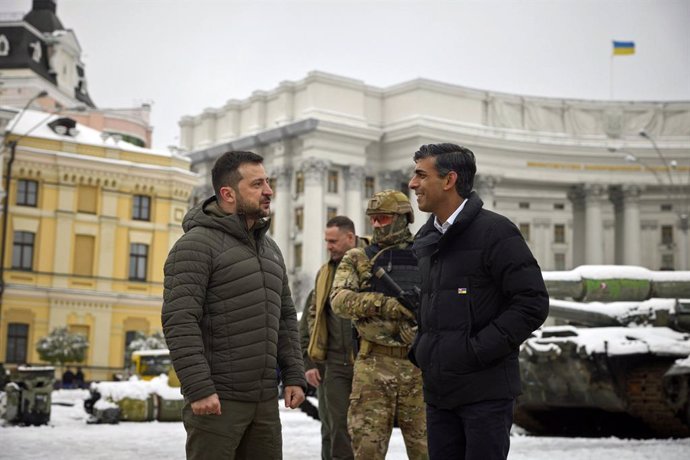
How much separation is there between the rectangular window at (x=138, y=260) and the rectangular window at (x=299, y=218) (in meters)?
19.6

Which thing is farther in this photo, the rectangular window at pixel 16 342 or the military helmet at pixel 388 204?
the rectangular window at pixel 16 342

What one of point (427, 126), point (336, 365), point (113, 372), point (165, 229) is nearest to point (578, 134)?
point (427, 126)

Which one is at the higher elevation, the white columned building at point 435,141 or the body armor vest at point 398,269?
the white columned building at point 435,141

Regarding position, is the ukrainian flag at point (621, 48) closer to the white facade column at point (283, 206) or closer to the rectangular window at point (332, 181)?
the rectangular window at point (332, 181)

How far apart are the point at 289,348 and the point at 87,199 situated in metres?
33.6

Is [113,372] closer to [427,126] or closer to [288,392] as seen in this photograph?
[427,126]

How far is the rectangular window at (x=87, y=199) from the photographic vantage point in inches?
1470

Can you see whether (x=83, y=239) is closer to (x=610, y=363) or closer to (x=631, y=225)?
(x=610, y=363)

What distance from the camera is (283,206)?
59656 mm

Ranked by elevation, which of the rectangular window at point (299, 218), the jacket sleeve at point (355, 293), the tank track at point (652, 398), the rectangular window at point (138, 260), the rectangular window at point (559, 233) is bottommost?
the tank track at point (652, 398)

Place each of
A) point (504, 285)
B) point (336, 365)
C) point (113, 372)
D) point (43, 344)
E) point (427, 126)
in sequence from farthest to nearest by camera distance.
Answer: point (427, 126), point (113, 372), point (43, 344), point (336, 365), point (504, 285)

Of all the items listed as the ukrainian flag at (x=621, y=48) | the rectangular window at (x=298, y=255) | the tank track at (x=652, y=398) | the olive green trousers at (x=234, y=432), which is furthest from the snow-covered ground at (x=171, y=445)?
the ukrainian flag at (x=621, y=48)

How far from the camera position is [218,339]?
191 inches

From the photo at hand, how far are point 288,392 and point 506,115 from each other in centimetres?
5678
